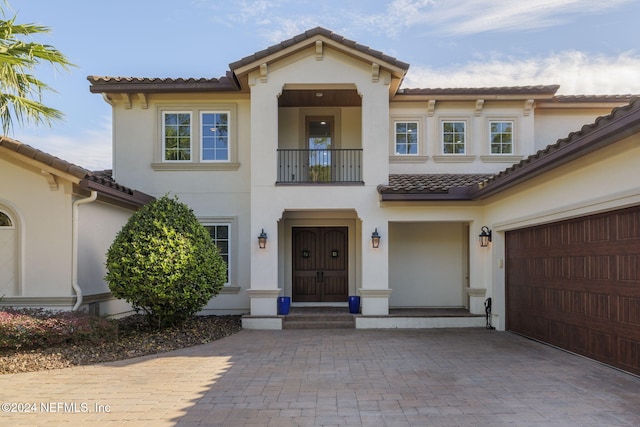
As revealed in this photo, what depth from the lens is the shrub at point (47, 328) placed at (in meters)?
7.14

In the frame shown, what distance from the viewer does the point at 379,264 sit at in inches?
416

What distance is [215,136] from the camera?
1207 centimetres

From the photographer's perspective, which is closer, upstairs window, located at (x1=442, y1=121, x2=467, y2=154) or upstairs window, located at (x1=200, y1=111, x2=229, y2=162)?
upstairs window, located at (x1=200, y1=111, x2=229, y2=162)

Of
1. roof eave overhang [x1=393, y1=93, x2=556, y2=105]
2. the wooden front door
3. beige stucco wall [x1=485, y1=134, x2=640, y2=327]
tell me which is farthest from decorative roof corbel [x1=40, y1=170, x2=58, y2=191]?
beige stucco wall [x1=485, y1=134, x2=640, y2=327]

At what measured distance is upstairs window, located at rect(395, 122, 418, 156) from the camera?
12.5 metres

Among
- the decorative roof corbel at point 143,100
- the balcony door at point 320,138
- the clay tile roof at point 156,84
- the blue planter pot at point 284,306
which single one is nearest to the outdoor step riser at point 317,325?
the blue planter pot at point 284,306

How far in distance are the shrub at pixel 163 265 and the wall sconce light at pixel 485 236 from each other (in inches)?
249

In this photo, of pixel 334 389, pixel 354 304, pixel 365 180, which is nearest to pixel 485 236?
pixel 365 180

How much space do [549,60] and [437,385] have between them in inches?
532

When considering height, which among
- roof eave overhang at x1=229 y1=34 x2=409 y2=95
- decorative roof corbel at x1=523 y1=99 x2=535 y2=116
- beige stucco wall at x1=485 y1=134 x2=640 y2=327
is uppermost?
roof eave overhang at x1=229 y1=34 x2=409 y2=95

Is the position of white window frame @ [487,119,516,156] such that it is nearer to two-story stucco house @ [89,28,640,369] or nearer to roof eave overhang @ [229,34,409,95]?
two-story stucco house @ [89,28,640,369]

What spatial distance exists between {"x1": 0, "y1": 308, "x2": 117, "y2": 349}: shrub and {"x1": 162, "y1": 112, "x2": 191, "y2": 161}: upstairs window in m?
5.24

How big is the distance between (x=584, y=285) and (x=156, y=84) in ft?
35.3

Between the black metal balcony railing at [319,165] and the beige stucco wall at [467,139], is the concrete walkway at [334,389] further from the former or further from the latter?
the beige stucco wall at [467,139]
